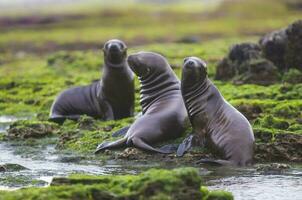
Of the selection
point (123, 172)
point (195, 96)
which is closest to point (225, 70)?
point (195, 96)

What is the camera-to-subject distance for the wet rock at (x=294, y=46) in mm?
24188

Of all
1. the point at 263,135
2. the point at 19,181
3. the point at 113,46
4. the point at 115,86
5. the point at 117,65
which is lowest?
the point at 19,181

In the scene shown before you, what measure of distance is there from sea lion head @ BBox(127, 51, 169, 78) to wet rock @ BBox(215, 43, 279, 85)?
7059 mm

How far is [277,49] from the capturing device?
24.9 meters

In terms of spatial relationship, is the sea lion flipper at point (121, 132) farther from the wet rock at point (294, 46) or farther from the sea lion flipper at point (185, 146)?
the wet rock at point (294, 46)

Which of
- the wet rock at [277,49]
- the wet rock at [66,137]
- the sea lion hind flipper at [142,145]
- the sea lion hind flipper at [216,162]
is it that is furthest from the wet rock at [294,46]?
the sea lion hind flipper at [216,162]

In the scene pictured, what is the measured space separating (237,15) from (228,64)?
69.4m

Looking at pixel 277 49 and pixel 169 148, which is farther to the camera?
pixel 277 49

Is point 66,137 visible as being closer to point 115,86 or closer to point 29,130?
point 29,130

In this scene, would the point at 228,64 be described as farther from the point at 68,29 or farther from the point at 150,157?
the point at 68,29

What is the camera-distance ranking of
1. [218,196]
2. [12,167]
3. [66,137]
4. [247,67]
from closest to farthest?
[218,196] < [12,167] < [66,137] < [247,67]

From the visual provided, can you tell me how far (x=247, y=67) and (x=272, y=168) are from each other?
11.2 m

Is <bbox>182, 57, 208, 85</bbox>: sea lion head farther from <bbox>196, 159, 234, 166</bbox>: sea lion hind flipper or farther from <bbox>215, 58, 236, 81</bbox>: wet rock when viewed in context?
<bbox>215, 58, 236, 81</bbox>: wet rock

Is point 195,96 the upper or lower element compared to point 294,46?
lower
